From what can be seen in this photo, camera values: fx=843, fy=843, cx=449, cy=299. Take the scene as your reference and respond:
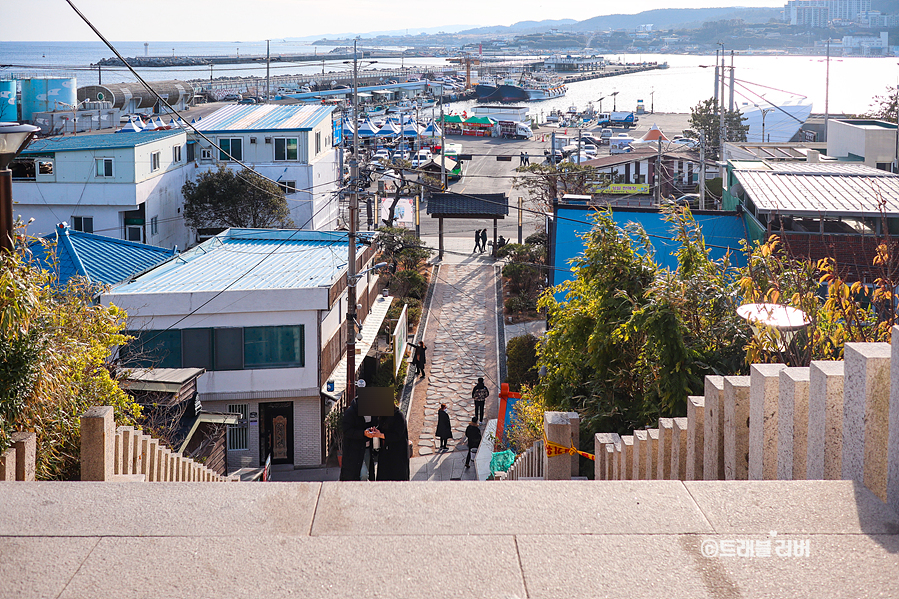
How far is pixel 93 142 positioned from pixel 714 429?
105 ft

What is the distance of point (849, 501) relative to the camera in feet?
13.3

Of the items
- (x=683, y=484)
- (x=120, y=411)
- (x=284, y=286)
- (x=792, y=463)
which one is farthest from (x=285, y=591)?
(x=284, y=286)

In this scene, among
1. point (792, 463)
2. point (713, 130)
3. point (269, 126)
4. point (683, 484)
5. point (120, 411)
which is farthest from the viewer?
point (713, 130)

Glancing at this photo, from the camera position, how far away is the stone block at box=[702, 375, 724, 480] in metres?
5.71

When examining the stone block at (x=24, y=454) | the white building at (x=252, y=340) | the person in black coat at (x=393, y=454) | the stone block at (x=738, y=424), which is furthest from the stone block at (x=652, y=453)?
the white building at (x=252, y=340)

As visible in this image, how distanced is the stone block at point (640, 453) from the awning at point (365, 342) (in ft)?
44.4

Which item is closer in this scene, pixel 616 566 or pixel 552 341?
pixel 616 566

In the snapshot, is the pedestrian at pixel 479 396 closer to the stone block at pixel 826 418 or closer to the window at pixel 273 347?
the window at pixel 273 347

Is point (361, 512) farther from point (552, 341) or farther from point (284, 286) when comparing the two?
point (284, 286)

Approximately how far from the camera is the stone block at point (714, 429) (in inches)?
225

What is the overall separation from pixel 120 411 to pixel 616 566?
583 centimetres

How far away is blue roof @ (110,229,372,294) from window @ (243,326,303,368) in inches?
41.0

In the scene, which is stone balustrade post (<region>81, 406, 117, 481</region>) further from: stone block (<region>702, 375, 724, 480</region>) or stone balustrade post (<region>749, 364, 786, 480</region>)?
stone balustrade post (<region>749, 364, 786, 480</region>)

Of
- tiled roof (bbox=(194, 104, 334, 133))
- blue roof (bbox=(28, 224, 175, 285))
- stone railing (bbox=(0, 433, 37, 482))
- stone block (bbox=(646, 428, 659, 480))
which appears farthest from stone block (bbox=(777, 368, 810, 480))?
tiled roof (bbox=(194, 104, 334, 133))
